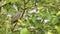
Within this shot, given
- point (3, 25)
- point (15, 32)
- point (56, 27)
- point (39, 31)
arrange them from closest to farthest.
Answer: point (56, 27) → point (39, 31) → point (3, 25) → point (15, 32)

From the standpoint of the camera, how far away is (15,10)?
160cm

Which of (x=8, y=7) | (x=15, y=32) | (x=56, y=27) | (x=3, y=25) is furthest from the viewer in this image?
(x=8, y=7)

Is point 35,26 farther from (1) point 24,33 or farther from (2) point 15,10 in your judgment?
(2) point 15,10

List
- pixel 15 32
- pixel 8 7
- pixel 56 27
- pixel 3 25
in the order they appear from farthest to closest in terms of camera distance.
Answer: pixel 8 7 < pixel 15 32 < pixel 3 25 < pixel 56 27

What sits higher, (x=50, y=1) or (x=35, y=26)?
(x=50, y=1)

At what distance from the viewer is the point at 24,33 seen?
0.96 metres

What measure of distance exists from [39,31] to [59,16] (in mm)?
214

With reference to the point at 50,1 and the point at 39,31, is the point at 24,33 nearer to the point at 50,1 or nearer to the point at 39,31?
the point at 39,31

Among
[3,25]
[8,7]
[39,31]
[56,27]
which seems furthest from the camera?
[8,7]

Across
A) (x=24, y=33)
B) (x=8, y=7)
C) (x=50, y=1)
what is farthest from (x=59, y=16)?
(x=8, y=7)

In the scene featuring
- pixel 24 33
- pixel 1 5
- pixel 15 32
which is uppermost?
pixel 1 5

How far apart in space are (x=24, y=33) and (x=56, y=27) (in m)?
0.18

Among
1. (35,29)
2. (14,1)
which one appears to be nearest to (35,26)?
(35,29)

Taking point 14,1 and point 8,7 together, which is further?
point 8,7
